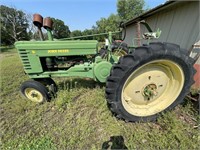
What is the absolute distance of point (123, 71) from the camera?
1861 millimetres

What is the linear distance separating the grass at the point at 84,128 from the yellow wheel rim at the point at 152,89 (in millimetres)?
205

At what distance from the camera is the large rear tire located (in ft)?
6.15

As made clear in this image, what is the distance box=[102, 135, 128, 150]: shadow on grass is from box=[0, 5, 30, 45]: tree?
36.3 meters

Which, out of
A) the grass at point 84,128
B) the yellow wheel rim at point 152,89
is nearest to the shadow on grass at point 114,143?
the grass at point 84,128

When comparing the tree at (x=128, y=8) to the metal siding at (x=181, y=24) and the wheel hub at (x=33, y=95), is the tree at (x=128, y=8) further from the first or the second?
the wheel hub at (x=33, y=95)

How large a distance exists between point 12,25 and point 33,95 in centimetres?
3904

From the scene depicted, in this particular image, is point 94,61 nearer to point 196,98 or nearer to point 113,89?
point 113,89

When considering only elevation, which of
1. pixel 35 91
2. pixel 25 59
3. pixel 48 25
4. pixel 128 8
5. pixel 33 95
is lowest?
pixel 33 95

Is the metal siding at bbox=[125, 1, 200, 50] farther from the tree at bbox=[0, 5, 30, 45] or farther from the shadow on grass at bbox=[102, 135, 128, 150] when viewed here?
the tree at bbox=[0, 5, 30, 45]

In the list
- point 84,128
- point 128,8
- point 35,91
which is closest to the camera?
point 84,128

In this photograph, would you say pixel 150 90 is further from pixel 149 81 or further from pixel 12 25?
pixel 12 25

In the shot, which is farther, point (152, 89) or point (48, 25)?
point (48, 25)

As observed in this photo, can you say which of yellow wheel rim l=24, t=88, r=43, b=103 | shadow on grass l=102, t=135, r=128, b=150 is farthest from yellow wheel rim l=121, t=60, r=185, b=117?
yellow wheel rim l=24, t=88, r=43, b=103

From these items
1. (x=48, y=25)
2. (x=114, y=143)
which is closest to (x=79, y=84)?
(x=48, y=25)
